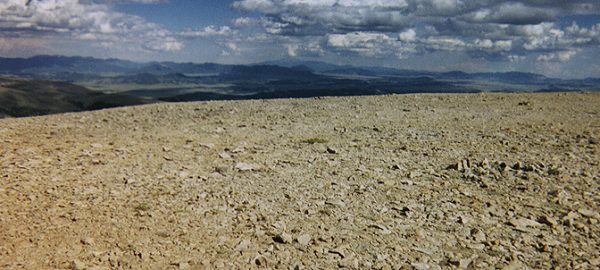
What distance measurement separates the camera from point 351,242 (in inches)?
302

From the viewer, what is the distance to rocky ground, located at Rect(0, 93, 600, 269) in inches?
282

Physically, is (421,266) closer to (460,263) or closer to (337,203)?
(460,263)

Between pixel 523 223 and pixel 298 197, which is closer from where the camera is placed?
pixel 523 223

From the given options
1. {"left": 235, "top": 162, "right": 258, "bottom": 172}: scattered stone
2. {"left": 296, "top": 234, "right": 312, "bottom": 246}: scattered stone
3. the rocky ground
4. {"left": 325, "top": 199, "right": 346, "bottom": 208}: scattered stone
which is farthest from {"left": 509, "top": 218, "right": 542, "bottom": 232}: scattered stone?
{"left": 235, "top": 162, "right": 258, "bottom": 172}: scattered stone

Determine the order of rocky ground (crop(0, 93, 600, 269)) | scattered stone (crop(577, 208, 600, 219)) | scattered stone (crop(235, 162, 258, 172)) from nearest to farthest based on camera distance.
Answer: rocky ground (crop(0, 93, 600, 269)), scattered stone (crop(577, 208, 600, 219)), scattered stone (crop(235, 162, 258, 172))

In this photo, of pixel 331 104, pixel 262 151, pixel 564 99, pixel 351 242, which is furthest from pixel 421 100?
pixel 351 242

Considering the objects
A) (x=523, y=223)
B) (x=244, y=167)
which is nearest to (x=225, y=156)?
(x=244, y=167)

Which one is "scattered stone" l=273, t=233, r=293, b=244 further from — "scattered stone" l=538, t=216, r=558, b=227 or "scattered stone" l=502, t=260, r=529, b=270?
"scattered stone" l=538, t=216, r=558, b=227

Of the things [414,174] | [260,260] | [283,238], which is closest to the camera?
[260,260]

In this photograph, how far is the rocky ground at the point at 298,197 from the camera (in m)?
7.16

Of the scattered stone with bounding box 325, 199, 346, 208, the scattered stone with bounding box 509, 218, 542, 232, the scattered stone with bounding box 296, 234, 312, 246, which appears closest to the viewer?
the scattered stone with bounding box 296, 234, 312, 246

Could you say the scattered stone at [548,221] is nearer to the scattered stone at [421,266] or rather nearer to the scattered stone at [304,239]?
the scattered stone at [421,266]

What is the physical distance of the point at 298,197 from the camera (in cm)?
970

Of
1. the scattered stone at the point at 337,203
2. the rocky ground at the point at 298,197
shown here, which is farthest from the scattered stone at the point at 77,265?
the scattered stone at the point at 337,203
